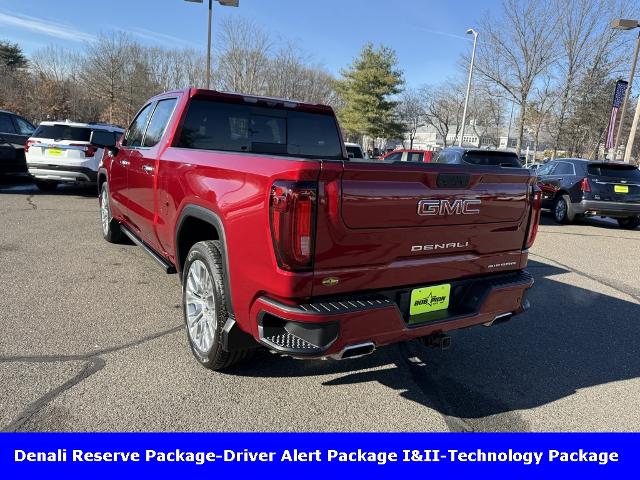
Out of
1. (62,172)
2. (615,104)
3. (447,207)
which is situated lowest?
(62,172)

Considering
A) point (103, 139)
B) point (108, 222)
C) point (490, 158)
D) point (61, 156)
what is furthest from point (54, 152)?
point (490, 158)

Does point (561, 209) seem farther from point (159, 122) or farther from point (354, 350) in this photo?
point (354, 350)

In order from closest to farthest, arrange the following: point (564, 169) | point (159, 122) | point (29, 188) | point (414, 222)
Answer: point (414, 222), point (159, 122), point (29, 188), point (564, 169)

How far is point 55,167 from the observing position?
1005cm

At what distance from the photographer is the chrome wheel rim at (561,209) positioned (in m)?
11.3

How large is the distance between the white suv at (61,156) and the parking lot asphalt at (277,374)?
18.4ft

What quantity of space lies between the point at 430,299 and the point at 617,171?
10512 mm

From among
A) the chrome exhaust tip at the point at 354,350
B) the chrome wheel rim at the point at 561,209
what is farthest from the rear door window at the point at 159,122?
the chrome wheel rim at the point at 561,209

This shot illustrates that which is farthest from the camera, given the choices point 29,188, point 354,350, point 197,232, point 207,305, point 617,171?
point 29,188

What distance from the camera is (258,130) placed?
14.0 feet

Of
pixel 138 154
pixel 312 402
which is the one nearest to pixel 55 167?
pixel 138 154

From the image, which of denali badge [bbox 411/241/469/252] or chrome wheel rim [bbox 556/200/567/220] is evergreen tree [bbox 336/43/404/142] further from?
denali badge [bbox 411/241/469/252]

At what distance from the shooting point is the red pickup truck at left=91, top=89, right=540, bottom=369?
2246 millimetres

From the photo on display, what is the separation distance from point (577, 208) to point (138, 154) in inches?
402
